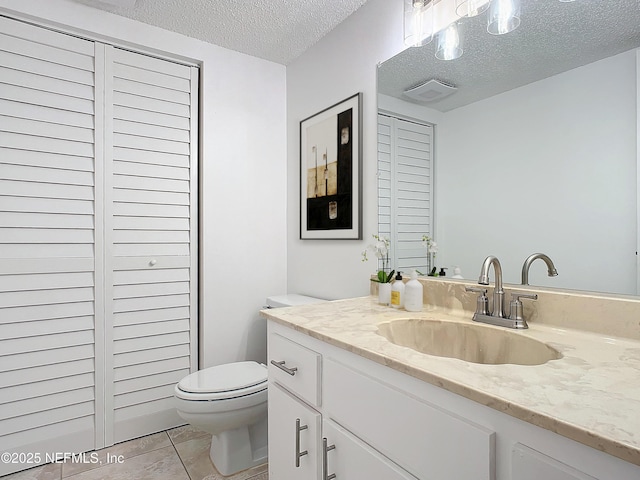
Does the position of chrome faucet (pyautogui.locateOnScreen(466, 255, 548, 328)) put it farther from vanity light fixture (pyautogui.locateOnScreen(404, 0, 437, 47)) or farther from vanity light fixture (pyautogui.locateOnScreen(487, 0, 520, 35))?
vanity light fixture (pyautogui.locateOnScreen(404, 0, 437, 47))

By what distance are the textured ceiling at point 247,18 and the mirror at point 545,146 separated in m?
0.72

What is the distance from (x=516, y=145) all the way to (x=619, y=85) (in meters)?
0.31

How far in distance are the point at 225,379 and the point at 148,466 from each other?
577 mm

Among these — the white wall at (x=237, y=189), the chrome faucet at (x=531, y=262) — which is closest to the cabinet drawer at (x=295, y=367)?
the chrome faucet at (x=531, y=262)

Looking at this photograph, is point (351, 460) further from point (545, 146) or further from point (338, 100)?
point (338, 100)

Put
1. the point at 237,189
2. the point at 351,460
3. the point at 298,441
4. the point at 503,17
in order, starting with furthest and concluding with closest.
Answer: the point at 237,189 < the point at 503,17 < the point at 298,441 < the point at 351,460

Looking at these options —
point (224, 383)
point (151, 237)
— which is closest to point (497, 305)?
point (224, 383)

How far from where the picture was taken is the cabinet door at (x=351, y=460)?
0.90 m

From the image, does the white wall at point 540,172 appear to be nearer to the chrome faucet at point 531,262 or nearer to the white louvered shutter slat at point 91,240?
the chrome faucet at point 531,262

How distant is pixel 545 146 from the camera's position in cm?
122

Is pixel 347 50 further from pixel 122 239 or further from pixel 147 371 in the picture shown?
pixel 147 371

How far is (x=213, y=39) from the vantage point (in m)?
2.28

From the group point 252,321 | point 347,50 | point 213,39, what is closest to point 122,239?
point 252,321

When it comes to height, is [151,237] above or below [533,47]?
below
